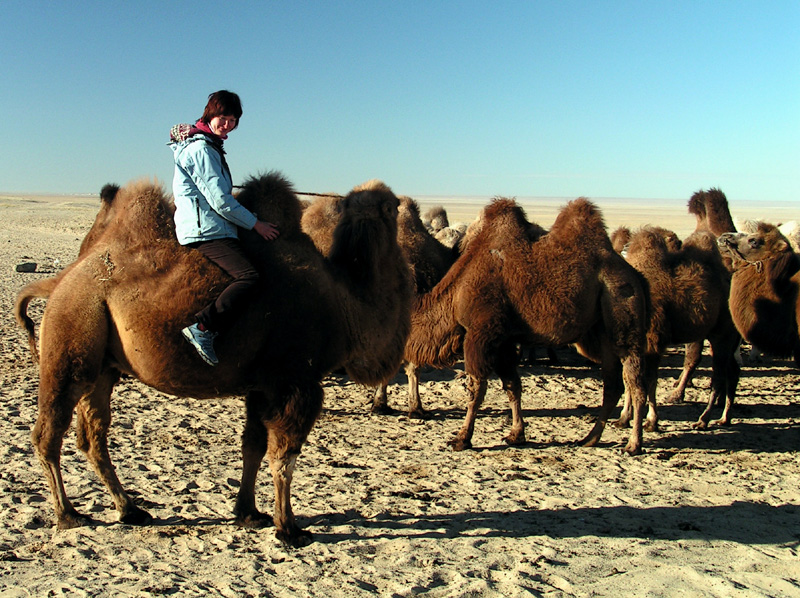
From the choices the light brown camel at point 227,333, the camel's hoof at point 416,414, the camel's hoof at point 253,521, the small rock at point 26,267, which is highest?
the light brown camel at point 227,333

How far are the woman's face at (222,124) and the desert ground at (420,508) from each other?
271 centimetres

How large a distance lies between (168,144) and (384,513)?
3083 mm

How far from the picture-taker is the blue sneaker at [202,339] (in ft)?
14.5

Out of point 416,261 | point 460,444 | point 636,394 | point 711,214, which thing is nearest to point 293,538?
point 460,444

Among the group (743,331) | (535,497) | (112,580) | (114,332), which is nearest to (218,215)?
(114,332)

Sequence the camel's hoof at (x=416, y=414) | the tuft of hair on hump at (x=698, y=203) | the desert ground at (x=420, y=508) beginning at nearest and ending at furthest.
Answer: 1. the desert ground at (x=420, y=508)
2. the camel's hoof at (x=416, y=414)
3. the tuft of hair on hump at (x=698, y=203)

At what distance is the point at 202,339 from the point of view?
174 inches

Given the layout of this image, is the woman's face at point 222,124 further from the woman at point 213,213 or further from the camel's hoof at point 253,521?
the camel's hoof at point 253,521

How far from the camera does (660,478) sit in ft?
22.7

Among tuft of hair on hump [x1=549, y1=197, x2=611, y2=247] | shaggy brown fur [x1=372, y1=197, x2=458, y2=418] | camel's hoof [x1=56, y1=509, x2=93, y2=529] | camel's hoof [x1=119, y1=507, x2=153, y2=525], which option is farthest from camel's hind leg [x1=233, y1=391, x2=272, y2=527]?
tuft of hair on hump [x1=549, y1=197, x2=611, y2=247]

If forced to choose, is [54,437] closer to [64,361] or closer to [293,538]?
[64,361]

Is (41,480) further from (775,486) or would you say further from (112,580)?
(775,486)

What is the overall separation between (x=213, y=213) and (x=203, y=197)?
0.12 meters

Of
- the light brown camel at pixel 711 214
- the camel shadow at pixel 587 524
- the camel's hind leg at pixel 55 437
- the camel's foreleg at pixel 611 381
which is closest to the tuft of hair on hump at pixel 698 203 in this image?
the light brown camel at pixel 711 214
